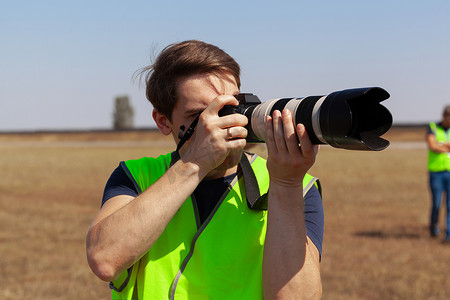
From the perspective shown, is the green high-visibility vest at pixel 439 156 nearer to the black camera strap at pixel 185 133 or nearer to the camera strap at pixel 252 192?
the camera strap at pixel 252 192

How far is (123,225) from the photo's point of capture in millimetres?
1773

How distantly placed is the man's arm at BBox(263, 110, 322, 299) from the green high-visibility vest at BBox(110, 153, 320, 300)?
99 mm

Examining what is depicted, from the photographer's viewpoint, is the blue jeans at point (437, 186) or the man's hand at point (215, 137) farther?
the blue jeans at point (437, 186)

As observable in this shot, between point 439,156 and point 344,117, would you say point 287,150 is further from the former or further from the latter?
point 439,156

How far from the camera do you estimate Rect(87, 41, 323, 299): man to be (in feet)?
5.77

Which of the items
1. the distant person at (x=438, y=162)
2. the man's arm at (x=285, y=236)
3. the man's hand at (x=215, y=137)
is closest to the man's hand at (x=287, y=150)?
the man's arm at (x=285, y=236)

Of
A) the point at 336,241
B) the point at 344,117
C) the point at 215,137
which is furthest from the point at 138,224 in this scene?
the point at 336,241

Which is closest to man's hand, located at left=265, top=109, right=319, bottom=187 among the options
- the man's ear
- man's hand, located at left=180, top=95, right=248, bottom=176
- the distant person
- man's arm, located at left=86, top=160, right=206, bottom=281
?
man's hand, located at left=180, top=95, right=248, bottom=176

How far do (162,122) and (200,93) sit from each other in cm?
28

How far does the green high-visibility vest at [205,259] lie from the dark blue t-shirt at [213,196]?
4 centimetres

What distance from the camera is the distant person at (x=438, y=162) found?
7828 millimetres

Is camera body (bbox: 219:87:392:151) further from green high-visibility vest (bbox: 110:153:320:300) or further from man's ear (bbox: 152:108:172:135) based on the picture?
man's ear (bbox: 152:108:172:135)

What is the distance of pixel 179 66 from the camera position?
78.7 inches

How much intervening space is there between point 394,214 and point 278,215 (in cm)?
897
